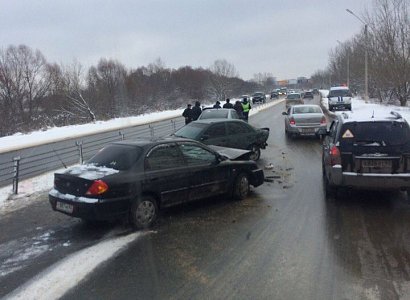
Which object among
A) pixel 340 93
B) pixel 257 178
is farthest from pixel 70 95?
pixel 257 178

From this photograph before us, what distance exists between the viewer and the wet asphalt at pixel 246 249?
4.62 meters

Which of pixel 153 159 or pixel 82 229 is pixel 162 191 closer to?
pixel 153 159

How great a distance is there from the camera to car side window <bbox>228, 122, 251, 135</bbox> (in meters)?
13.0

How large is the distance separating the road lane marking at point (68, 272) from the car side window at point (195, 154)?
1898mm

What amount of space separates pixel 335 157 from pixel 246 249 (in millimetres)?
3026

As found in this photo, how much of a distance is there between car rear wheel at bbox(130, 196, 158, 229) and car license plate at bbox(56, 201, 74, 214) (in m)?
0.94

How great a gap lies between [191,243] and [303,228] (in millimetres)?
1821

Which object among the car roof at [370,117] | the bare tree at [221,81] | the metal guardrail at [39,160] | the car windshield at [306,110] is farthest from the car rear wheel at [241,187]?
the bare tree at [221,81]

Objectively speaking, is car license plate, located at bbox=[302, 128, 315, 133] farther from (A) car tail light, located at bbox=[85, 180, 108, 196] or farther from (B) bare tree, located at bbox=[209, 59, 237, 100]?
(B) bare tree, located at bbox=[209, 59, 237, 100]

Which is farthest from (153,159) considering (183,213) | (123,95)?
(123,95)

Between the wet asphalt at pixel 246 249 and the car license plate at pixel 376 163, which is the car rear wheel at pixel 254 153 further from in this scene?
the car license plate at pixel 376 163

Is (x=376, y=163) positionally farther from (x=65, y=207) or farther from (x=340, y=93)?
(x=340, y=93)

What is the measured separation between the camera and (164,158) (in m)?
7.34

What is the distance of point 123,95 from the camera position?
205 feet
